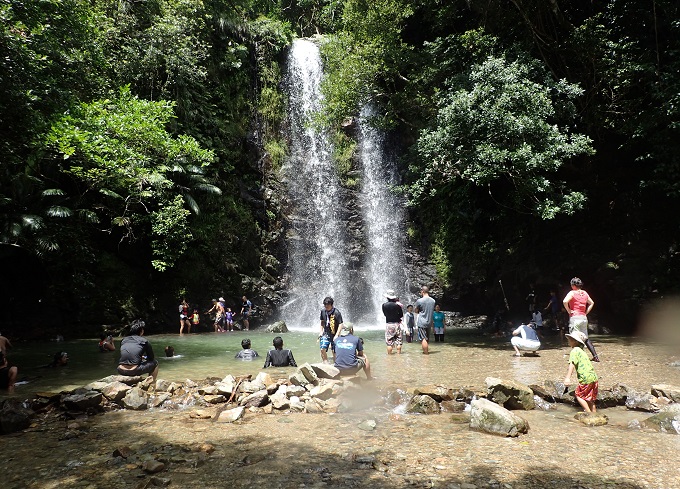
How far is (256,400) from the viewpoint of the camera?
6.90 metres

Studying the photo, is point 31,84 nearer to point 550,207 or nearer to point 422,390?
point 422,390

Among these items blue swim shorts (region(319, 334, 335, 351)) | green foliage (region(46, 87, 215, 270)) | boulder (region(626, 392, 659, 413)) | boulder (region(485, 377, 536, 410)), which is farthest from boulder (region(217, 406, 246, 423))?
green foliage (region(46, 87, 215, 270))

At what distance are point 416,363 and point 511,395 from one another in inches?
160

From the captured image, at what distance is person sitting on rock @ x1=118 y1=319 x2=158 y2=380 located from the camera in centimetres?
799

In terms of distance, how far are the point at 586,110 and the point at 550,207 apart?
186 inches

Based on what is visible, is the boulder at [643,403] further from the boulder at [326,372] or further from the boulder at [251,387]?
the boulder at [251,387]

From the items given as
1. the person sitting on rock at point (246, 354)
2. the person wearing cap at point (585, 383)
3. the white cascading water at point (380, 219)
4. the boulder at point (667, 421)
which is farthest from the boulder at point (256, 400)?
the white cascading water at point (380, 219)

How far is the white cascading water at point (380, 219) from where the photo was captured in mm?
24562

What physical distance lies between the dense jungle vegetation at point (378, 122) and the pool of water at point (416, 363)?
13.1 ft

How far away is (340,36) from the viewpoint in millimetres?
23078

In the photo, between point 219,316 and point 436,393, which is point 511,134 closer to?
point 436,393

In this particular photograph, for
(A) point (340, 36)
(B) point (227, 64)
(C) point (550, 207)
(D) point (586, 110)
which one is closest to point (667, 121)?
(D) point (586, 110)

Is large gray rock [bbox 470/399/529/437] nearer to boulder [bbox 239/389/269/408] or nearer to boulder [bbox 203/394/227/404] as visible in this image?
boulder [bbox 239/389/269/408]

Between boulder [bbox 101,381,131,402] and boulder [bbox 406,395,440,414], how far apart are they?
15.9 feet
